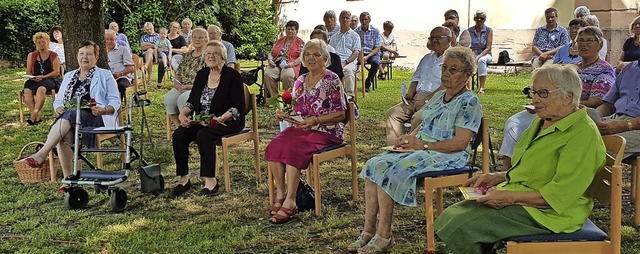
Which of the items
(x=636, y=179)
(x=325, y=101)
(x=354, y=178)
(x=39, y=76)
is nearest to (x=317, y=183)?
(x=354, y=178)

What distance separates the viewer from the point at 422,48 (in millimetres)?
17000

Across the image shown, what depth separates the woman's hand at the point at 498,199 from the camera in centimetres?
327

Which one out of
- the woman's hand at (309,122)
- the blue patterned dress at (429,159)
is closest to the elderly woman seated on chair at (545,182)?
the blue patterned dress at (429,159)

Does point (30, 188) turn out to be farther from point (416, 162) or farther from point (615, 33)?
point (615, 33)

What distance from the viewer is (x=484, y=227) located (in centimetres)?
321

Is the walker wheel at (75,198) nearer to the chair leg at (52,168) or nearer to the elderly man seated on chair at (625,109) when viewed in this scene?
the chair leg at (52,168)

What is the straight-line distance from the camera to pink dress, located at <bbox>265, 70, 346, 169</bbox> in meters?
5.31

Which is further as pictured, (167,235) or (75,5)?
(75,5)

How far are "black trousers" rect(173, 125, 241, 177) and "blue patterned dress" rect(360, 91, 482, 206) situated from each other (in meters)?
2.13

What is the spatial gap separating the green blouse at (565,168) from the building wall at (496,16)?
1128 centimetres

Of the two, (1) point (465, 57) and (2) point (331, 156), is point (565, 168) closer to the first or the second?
(1) point (465, 57)

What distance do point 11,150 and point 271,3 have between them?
14326mm

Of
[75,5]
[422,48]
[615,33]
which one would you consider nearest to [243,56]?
[422,48]

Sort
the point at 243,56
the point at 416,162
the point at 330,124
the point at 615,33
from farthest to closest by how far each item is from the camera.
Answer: the point at 243,56 < the point at 615,33 < the point at 330,124 < the point at 416,162
